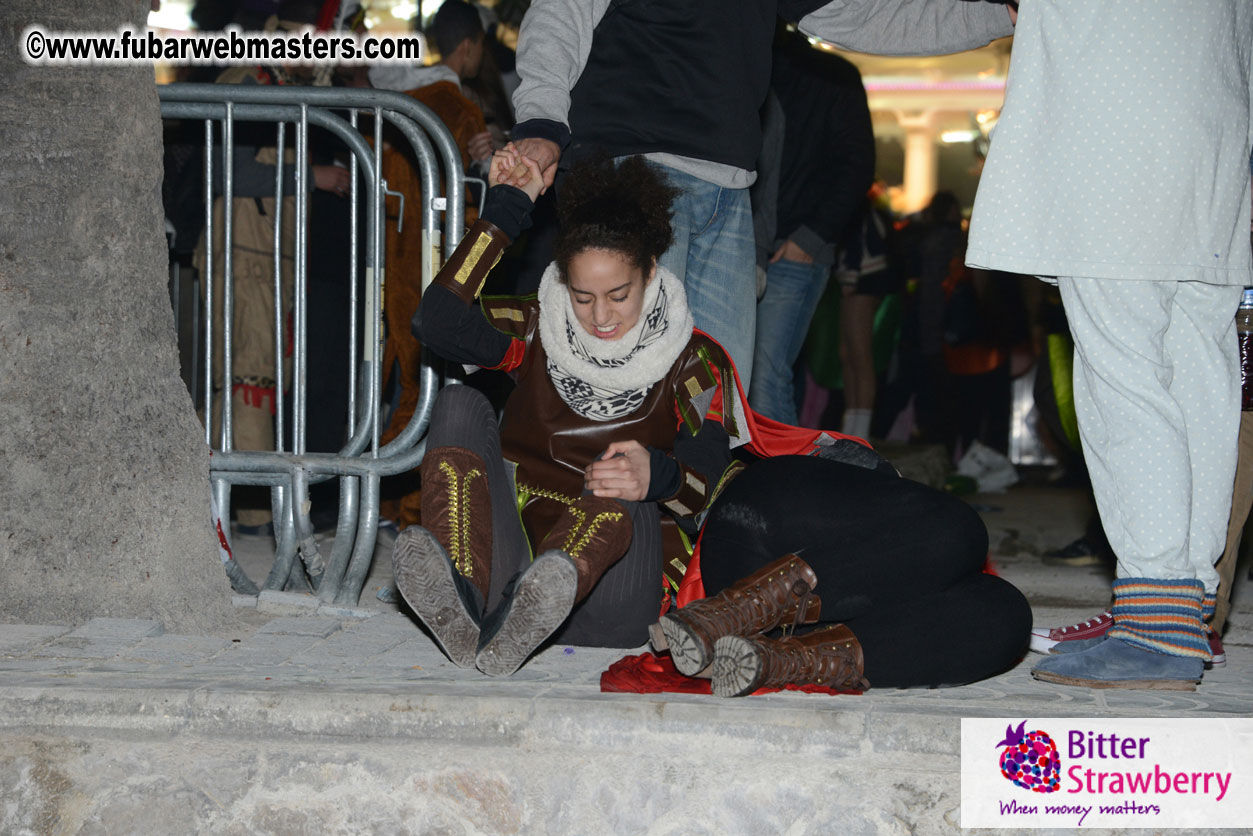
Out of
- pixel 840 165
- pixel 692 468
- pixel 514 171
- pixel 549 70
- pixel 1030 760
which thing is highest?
pixel 549 70

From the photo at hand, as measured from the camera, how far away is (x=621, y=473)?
2736 mm

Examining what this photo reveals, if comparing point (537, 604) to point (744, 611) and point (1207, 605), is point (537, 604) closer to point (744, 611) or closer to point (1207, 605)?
point (744, 611)

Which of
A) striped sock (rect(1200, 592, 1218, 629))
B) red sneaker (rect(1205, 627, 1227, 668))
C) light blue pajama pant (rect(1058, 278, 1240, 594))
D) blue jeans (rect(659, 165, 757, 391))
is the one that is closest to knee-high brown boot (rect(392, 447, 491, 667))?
blue jeans (rect(659, 165, 757, 391))

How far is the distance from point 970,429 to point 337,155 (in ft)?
18.9

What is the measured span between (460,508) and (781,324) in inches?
89.2

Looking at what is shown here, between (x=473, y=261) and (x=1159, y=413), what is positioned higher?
(x=473, y=261)

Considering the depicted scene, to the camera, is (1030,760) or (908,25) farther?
(908,25)

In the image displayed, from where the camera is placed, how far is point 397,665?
2779 millimetres

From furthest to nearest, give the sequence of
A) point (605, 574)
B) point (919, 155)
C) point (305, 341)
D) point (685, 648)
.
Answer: point (919, 155), point (305, 341), point (605, 574), point (685, 648)

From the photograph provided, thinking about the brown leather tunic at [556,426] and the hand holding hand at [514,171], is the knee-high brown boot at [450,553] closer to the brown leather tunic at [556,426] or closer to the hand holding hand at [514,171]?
the brown leather tunic at [556,426]

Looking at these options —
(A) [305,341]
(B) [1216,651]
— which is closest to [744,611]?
(B) [1216,651]

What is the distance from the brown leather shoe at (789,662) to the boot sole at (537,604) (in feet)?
1.09

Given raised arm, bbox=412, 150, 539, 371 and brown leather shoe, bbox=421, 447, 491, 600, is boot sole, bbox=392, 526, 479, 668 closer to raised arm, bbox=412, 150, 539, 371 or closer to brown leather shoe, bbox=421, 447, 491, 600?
brown leather shoe, bbox=421, 447, 491, 600

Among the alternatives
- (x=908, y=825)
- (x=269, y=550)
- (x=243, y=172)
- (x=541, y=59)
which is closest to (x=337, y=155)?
(x=243, y=172)
